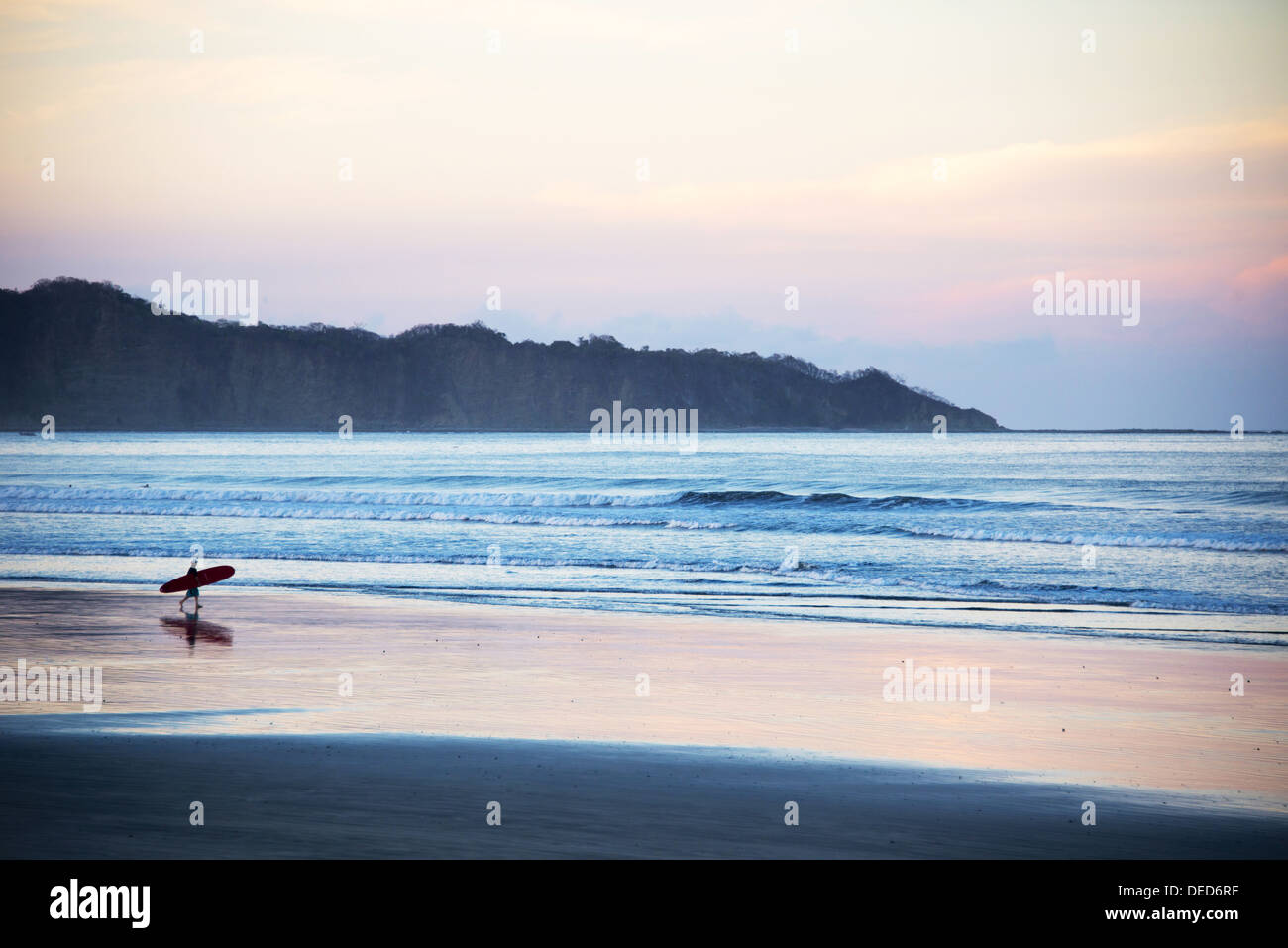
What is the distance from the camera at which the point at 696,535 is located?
35.3 metres

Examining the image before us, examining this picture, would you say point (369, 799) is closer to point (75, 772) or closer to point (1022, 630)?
point (75, 772)

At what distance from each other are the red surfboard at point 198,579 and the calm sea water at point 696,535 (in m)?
2.56

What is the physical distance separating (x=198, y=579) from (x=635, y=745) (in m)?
11.8

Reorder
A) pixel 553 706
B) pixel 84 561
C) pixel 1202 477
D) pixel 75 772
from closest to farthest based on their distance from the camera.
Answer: pixel 75 772 < pixel 553 706 < pixel 84 561 < pixel 1202 477

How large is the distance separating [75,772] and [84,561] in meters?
21.5

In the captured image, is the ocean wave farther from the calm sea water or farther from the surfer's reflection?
the surfer's reflection

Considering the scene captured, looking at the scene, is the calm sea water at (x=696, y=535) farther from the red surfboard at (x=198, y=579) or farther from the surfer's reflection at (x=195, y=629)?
the surfer's reflection at (x=195, y=629)

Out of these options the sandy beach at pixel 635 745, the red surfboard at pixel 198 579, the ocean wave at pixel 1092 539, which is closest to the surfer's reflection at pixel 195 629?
the sandy beach at pixel 635 745

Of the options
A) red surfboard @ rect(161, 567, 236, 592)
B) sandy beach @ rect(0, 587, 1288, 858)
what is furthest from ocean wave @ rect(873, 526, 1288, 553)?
red surfboard @ rect(161, 567, 236, 592)

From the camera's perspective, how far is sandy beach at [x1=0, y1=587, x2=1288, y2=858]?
747 centimetres

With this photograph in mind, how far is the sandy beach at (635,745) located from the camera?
24.5 ft
